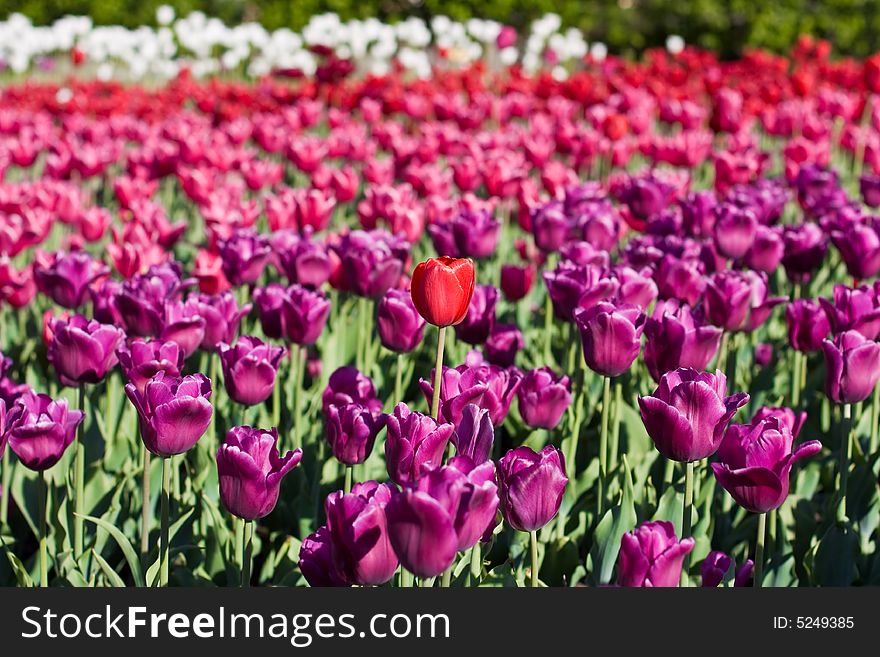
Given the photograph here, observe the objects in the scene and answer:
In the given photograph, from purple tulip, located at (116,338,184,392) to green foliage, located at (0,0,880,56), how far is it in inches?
550

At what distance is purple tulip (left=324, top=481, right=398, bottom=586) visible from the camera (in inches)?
58.4

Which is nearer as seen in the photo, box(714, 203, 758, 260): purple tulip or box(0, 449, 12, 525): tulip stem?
box(0, 449, 12, 525): tulip stem

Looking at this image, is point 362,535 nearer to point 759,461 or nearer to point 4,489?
point 759,461

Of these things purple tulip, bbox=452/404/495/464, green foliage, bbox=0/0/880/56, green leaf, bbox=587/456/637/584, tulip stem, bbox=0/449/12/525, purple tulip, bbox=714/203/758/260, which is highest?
green foliage, bbox=0/0/880/56

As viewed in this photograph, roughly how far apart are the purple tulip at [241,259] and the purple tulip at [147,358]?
93 cm

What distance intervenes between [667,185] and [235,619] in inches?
109

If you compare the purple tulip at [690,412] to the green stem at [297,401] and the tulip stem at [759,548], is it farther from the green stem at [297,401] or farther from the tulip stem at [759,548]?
the green stem at [297,401]

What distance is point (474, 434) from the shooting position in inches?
67.2

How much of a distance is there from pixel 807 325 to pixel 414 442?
1.36 metres

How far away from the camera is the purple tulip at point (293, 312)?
8.53ft

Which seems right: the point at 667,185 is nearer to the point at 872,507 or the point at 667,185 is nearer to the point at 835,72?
the point at 872,507

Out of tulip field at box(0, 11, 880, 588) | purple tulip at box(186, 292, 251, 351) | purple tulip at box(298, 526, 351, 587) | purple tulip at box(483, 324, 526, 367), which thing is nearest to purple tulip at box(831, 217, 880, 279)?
tulip field at box(0, 11, 880, 588)

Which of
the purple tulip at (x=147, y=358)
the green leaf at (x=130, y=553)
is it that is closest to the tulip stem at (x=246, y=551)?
the green leaf at (x=130, y=553)

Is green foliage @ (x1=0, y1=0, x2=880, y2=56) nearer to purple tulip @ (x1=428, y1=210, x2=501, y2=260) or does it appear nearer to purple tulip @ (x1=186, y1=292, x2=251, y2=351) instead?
purple tulip @ (x1=428, y1=210, x2=501, y2=260)
